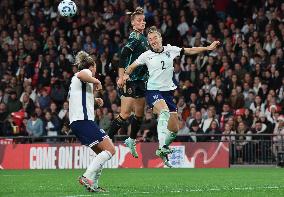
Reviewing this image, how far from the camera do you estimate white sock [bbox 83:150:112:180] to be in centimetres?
1259

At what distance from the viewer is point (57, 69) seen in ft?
94.9

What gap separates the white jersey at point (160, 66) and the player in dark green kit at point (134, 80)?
646 millimetres

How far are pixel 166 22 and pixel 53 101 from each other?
480cm

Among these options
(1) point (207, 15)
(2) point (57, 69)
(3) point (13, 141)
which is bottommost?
(3) point (13, 141)

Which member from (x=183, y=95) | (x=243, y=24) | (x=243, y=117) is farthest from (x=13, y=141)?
(x=243, y=24)

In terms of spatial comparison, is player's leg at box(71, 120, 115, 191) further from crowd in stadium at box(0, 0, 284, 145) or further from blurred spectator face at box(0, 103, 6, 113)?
blurred spectator face at box(0, 103, 6, 113)

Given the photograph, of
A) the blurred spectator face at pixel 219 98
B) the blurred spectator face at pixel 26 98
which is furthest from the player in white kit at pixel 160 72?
the blurred spectator face at pixel 26 98

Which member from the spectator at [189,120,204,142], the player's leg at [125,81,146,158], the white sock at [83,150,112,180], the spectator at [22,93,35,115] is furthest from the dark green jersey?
the spectator at [22,93,35,115]

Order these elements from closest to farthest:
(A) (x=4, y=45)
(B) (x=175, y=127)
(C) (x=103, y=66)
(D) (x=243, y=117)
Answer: (B) (x=175, y=127)
(D) (x=243, y=117)
(C) (x=103, y=66)
(A) (x=4, y=45)

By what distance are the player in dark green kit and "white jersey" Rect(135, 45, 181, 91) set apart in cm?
65

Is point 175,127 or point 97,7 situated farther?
point 97,7

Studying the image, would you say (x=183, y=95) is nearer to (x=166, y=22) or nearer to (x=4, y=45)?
(x=166, y=22)

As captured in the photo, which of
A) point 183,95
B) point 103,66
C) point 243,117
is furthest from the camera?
point 103,66

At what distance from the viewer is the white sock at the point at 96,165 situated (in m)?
12.6
